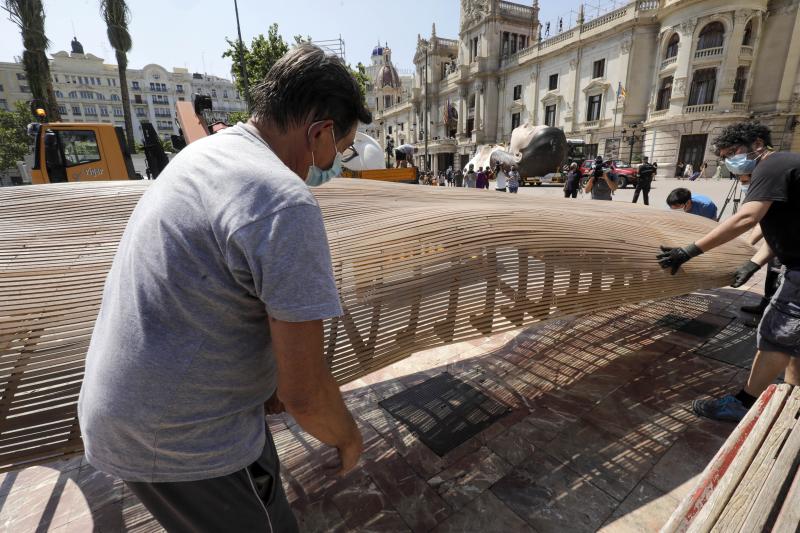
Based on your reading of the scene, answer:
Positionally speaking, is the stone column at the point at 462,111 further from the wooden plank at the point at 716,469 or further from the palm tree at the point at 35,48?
the wooden plank at the point at 716,469

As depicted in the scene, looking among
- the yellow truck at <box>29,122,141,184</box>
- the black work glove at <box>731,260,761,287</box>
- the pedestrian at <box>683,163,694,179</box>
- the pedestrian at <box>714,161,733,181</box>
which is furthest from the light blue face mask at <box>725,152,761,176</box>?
the pedestrian at <box>714,161,733,181</box>

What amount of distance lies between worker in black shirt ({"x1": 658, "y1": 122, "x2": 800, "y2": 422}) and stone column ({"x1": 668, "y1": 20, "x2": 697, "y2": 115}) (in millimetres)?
29842

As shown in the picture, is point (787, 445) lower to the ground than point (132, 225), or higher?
lower

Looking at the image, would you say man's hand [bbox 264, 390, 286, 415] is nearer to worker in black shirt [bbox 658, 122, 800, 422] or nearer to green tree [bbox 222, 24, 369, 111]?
Answer: worker in black shirt [bbox 658, 122, 800, 422]

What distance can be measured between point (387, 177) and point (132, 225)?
30.7 ft

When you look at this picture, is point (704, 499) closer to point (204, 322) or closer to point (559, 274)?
point (559, 274)

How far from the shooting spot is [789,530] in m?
1.18

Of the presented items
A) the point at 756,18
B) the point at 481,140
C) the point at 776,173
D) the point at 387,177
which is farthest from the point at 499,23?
the point at 776,173

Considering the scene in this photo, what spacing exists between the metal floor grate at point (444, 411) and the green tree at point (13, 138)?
146ft

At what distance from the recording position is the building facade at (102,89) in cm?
5588

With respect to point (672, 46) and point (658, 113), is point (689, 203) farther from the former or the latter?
point (672, 46)

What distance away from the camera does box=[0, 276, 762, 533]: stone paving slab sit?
6.30 ft

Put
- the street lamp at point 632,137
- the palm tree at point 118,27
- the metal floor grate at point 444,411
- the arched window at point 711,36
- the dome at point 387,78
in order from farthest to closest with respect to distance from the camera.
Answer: the dome at point 387,78 → the street lamp at point 632,137 → the arched window at point 711,36 → the palm tree at point 118,27 → the metal floor grate at point 444,411

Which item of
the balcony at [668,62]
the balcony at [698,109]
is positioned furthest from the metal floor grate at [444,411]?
the balcony at [668,62]
